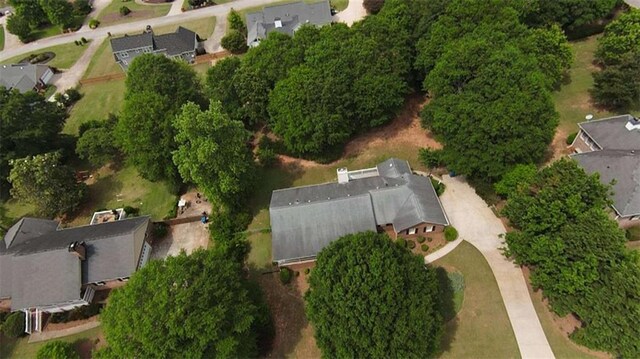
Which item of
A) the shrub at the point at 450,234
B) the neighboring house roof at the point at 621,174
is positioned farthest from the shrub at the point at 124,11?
the neighboring house roof at the point at 621,174

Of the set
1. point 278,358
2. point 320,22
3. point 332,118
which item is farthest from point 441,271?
point 320,22

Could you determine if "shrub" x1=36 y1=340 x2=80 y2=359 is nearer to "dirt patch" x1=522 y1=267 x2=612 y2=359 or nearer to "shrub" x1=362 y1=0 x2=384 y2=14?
"dirt patch" x1=522 y1=267 x2=612 y2=359

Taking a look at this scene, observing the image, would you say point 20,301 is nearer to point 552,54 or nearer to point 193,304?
point 193,304

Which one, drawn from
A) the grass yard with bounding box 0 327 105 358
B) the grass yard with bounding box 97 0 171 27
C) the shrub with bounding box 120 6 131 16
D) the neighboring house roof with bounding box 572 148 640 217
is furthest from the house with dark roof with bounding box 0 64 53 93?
the neighboring house roof with bounding box 572 148 640 217

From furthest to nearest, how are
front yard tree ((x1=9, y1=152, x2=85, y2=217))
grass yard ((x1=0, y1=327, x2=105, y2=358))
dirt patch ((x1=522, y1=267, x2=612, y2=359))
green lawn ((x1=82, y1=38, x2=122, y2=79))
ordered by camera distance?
green lawn ((x1=82, y1=38, x2=122, y2=79)) → front yard tree ((x1=9, y1=152, x2=85, y2=217)) → grass yard ((x1=0, y1=327, x2=105, y2=358)) → dirt patch ((x1=522, y1=267, x2=612, y2=359))

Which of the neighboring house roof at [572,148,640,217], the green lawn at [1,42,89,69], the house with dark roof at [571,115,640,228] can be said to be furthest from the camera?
the green lawn at [1,42,89,69]

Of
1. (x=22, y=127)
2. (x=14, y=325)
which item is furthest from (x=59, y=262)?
(x=22, y=127)
